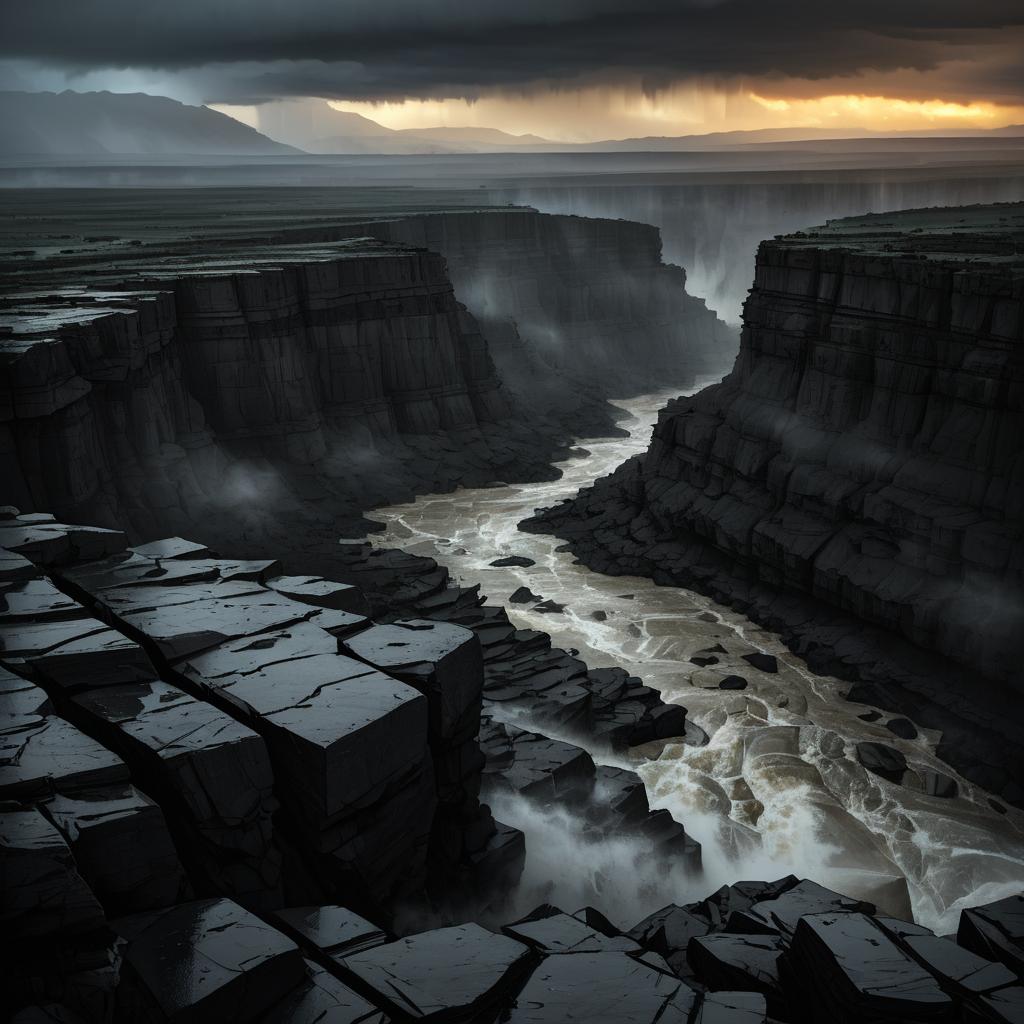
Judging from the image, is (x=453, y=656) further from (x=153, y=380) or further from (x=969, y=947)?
(x=153, y=380)

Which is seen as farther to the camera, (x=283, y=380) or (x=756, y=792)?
(x=283, y=380)

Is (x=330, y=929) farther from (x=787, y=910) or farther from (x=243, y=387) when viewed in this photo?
(x=243, y=387)

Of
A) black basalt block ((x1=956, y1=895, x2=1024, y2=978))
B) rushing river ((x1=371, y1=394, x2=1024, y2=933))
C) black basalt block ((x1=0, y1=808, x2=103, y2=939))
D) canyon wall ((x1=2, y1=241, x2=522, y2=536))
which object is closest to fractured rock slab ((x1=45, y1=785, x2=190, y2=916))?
black basalt block ((x1=0, y1=808, x2=103, y2=939))

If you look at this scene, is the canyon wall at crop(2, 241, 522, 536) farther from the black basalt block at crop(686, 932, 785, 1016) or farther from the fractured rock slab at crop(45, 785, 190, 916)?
the black basalt block at crop(686, 932, 785, 1016)

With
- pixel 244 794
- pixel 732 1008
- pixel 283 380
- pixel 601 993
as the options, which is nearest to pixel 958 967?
pixel 732 1008

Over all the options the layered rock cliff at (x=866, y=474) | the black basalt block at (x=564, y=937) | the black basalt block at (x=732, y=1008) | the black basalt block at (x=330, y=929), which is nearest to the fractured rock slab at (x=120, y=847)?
the black basalt block at (x=330, y=929)

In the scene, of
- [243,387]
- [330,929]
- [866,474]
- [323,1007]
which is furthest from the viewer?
[243,387]
